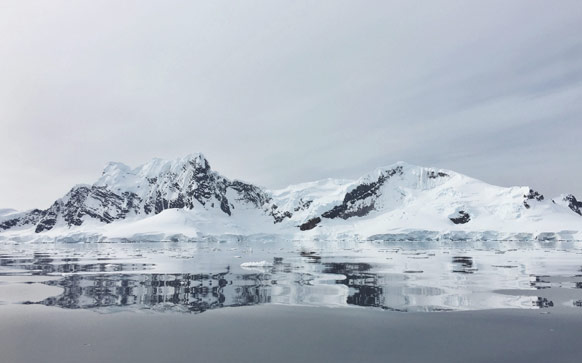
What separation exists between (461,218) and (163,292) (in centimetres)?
15084

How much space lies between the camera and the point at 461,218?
486 feet

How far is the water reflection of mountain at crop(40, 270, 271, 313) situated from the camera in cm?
1431

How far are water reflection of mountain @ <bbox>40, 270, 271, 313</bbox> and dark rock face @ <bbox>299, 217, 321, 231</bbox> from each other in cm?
16655

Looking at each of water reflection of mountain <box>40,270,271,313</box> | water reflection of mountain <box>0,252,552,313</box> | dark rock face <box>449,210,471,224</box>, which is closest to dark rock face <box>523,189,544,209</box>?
dark rock face <box>449,210,471,224</box>

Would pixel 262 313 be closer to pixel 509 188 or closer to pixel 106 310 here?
pixel 106 310

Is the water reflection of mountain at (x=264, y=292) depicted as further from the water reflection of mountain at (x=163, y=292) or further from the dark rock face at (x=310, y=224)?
the dark rock face at (x=310, y=224)

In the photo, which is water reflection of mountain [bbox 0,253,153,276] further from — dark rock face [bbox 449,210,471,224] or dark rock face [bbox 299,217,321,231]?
dark rock face [bbox 299,217,321,231]

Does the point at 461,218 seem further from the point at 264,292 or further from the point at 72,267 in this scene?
the point at 264,292

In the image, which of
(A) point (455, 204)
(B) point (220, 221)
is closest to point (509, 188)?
(A) point (455, 204)

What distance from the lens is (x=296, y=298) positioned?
51.3 ft

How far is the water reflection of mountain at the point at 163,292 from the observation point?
1431 centimetres

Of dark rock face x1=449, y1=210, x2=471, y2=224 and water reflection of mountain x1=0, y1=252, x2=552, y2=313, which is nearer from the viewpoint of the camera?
water reflection of mountain x1=0, y1=252, x2=552, y2=313

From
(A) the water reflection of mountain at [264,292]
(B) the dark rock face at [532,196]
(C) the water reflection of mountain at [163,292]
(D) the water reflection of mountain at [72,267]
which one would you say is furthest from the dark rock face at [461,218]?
(C) the water reflection of mountain at [163,292]

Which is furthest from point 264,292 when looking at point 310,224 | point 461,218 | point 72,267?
point 310,224
